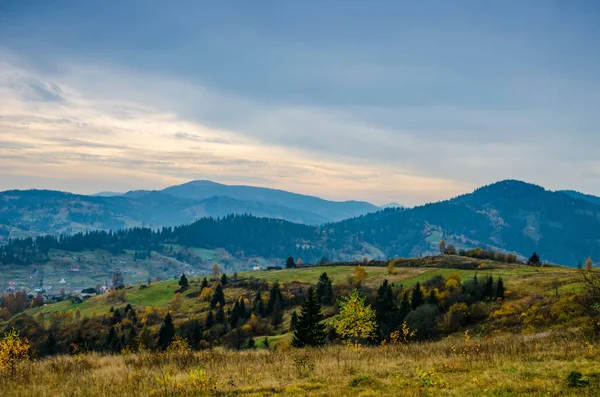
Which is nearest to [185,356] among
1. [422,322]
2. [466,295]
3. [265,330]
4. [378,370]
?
[378,370]

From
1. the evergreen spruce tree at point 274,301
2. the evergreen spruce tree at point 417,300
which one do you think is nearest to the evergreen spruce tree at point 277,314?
the evergreen spruce tree at point 274,301

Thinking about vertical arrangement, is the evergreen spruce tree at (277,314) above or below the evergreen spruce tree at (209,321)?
above

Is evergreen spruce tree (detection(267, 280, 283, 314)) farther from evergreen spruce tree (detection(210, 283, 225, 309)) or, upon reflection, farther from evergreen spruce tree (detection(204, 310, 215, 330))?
evergreen spruce tree (detection(210, 283, 225, 309))

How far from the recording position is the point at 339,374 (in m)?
15.5

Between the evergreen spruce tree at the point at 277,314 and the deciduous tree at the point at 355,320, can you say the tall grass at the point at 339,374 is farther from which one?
the evergreen spruce tree at the point at 277,314

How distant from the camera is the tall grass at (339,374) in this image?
12.8m

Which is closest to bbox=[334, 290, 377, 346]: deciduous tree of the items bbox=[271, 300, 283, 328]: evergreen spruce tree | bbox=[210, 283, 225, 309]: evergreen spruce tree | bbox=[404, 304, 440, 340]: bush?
bbox=[404, 304, 440, 340]: bush

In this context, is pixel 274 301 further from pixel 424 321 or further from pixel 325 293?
pixel 424 321

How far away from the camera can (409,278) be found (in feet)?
526

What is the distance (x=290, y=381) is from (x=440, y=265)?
17863 centimetres

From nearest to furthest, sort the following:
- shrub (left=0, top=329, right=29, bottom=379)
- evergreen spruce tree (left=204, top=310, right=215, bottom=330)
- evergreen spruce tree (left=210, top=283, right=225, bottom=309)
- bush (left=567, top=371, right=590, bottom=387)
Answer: bush (left=567, top=371, right=590, bottom=387), shrub (left=0, top=329, right=29, bottom=379), evergreen spruce tree (left=204, top=310, right=215, bottom=330), evergreen spruce tree (left=210, top=283, right=225, bottom=309)

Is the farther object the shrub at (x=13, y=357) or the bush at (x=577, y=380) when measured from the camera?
the shrub at (x=13, y=357)

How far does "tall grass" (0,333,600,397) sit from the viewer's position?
12.8m

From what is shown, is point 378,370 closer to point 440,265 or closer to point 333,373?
point 333,373
